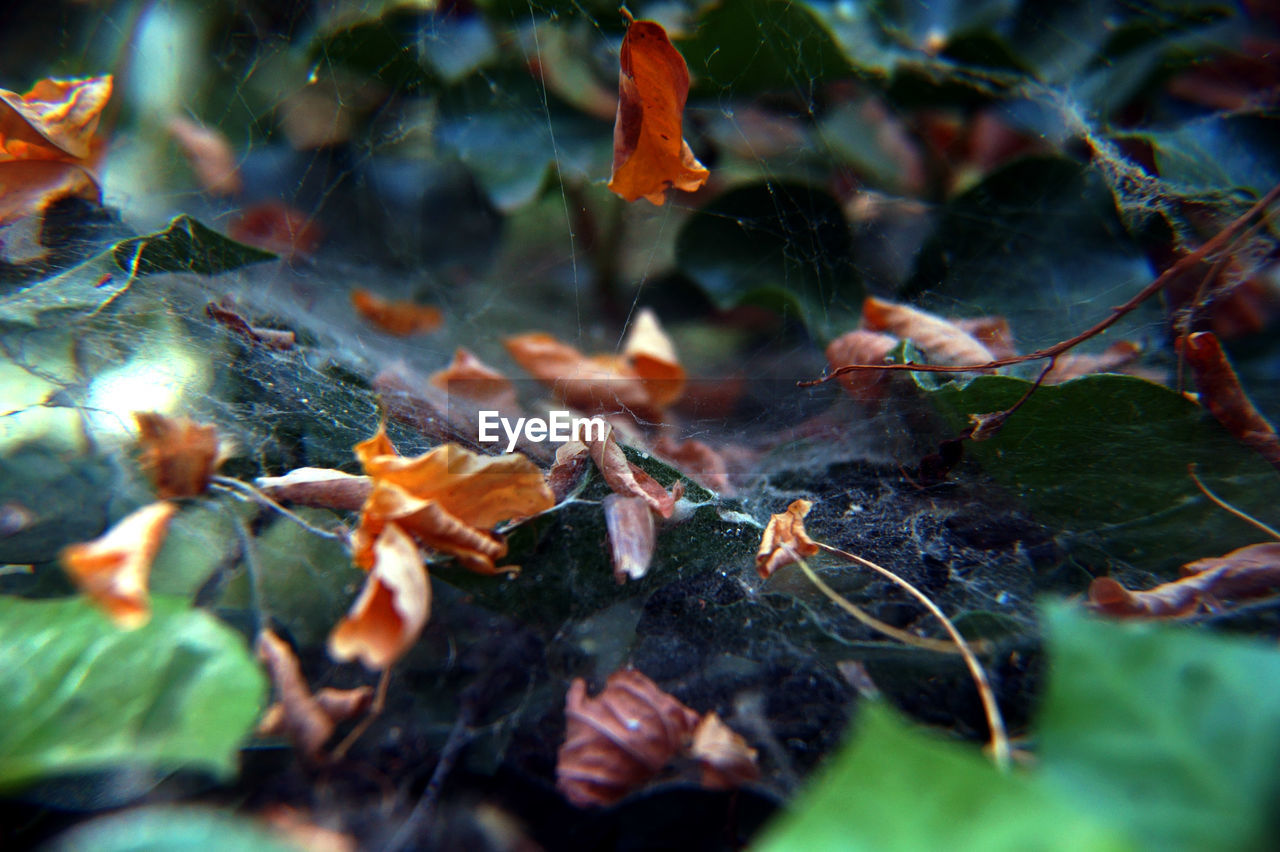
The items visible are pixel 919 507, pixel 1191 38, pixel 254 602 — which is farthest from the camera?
pixel 1191 38

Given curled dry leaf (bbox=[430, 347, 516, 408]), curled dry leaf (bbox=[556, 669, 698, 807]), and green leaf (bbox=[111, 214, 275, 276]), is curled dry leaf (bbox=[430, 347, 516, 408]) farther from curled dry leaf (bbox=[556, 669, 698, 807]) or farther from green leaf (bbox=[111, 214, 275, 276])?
curled dry leaf (bbox=[556, 669, 698, 807])

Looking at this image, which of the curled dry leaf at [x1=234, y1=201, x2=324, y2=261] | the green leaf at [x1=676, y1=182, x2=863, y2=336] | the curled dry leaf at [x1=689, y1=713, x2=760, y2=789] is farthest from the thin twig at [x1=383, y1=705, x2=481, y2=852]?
the curled dry leaf at [x1=234, y1=201, x2=324, y2=261]

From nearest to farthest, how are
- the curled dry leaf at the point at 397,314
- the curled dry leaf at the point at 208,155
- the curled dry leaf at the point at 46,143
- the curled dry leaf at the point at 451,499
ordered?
the curled dry leaf at the point at 451,499 → the curled dry leaf at the point at 46,143 → the curled dry leaf at the point at 208,155 → the curled dry leaf at the point at 397,314

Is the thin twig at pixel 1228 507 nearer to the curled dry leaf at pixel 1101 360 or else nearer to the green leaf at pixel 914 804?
the curled dry leaf at pixel 1101 360

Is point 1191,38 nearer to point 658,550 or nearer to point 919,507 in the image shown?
point 919,507

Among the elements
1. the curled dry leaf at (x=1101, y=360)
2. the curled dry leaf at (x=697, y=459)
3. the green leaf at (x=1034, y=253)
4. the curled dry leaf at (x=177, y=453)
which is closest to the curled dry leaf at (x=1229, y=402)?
the curled dry leaf at (x=1101, y=360)

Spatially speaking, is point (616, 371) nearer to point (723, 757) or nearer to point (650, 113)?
point (650, 113)

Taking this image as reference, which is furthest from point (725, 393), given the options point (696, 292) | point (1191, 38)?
point (1191, 38)
